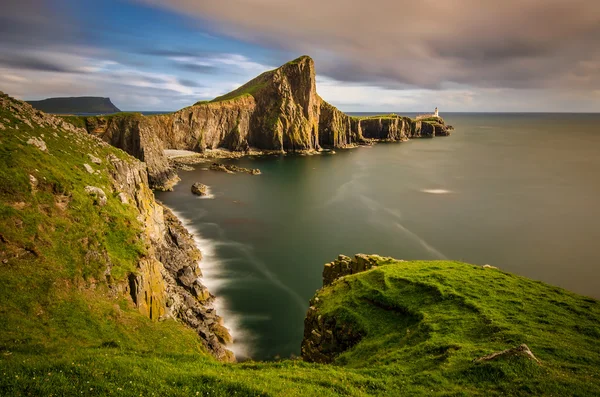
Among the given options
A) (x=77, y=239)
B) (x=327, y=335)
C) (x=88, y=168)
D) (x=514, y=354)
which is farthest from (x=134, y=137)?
(x=514, y=354)

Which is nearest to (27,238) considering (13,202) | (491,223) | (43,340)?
(13,202)

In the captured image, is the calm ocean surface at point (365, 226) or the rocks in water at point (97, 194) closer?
the rocks in water at point (97, 194)

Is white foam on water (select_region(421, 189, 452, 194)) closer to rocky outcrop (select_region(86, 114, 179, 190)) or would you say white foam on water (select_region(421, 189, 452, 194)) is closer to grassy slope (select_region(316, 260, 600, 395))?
grassy slope (select_region(316, 260, 600, 395))

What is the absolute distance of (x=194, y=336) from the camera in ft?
93.9

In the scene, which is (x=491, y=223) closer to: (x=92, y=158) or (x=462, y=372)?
(x=462, y=372)

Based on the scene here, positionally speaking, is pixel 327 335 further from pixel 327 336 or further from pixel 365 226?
pixel 365 226

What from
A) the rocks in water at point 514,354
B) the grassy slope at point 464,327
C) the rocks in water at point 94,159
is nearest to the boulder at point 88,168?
the rocks in water at point 94,159

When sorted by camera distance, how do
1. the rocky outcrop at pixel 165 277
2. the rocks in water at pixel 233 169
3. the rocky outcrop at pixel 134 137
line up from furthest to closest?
the rocks in water at pixel 233 169 → the rocky outcrop at pixel 134 137 → the rocky outcrop at pixel 165 277

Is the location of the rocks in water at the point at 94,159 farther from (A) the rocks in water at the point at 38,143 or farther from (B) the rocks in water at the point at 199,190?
(B) the rocks in water at the point at 199,190

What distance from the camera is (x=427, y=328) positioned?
22.6 metres

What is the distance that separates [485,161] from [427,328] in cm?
16157

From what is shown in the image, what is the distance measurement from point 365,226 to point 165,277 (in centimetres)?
4929

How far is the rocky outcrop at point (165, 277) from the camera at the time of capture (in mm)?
29609

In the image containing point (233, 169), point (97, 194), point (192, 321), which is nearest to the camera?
point (97, 194)
